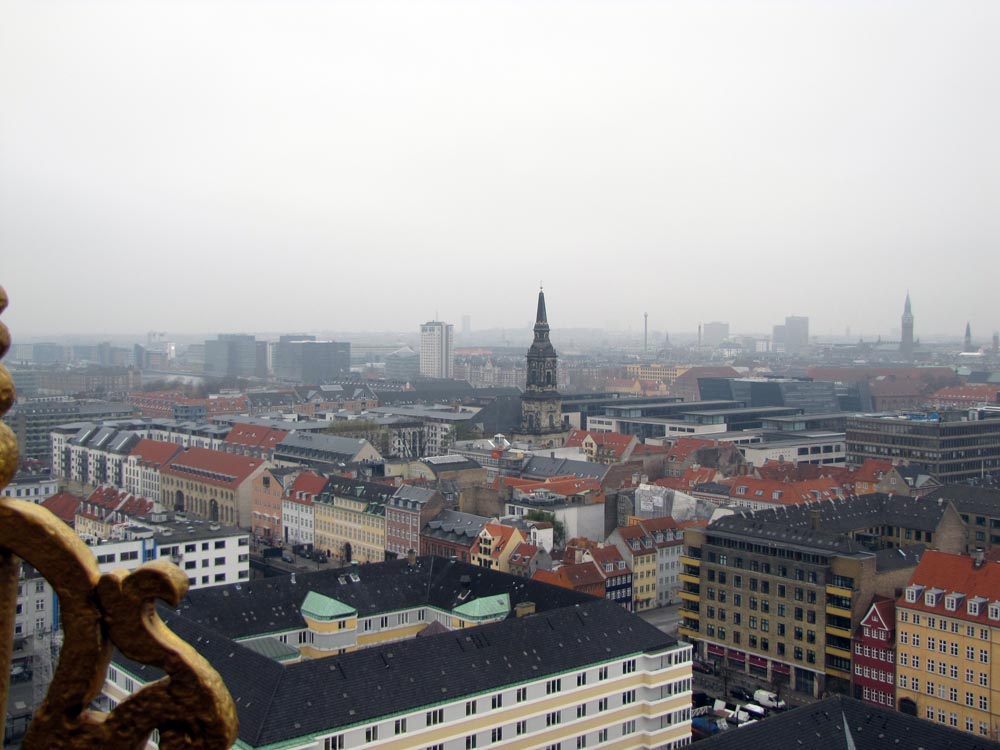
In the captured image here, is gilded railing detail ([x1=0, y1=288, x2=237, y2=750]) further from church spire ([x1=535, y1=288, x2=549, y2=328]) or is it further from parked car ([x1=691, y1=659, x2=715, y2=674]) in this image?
church spire ([x1=535, y1=288, x2=549, y2=328])

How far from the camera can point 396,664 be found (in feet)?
109

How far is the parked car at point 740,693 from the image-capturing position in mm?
48166

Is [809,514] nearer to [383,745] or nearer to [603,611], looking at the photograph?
[603,611]

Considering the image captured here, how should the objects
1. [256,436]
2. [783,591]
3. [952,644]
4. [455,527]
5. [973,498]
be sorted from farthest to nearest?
1. [256,436]
2. [973,498]
3. [455,527]
4. [783,591]
5. [952,644]

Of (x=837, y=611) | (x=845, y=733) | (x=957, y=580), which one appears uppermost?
(x=957, y=580)

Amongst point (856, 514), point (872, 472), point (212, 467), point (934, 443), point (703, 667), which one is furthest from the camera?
point (934, 443)

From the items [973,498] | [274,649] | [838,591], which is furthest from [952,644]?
[274,649]

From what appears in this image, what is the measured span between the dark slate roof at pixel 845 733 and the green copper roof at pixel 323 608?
19012 millimetres

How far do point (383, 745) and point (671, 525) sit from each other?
37484 mm

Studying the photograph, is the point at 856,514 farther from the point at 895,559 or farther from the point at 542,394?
the point at 542,394

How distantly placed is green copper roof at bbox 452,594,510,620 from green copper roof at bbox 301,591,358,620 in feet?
16.5

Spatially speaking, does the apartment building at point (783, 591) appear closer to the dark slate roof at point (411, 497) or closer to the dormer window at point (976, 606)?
the dormer window at point (976, 606)

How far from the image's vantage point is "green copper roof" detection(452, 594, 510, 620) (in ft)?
147

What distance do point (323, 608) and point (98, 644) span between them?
4086 cm
